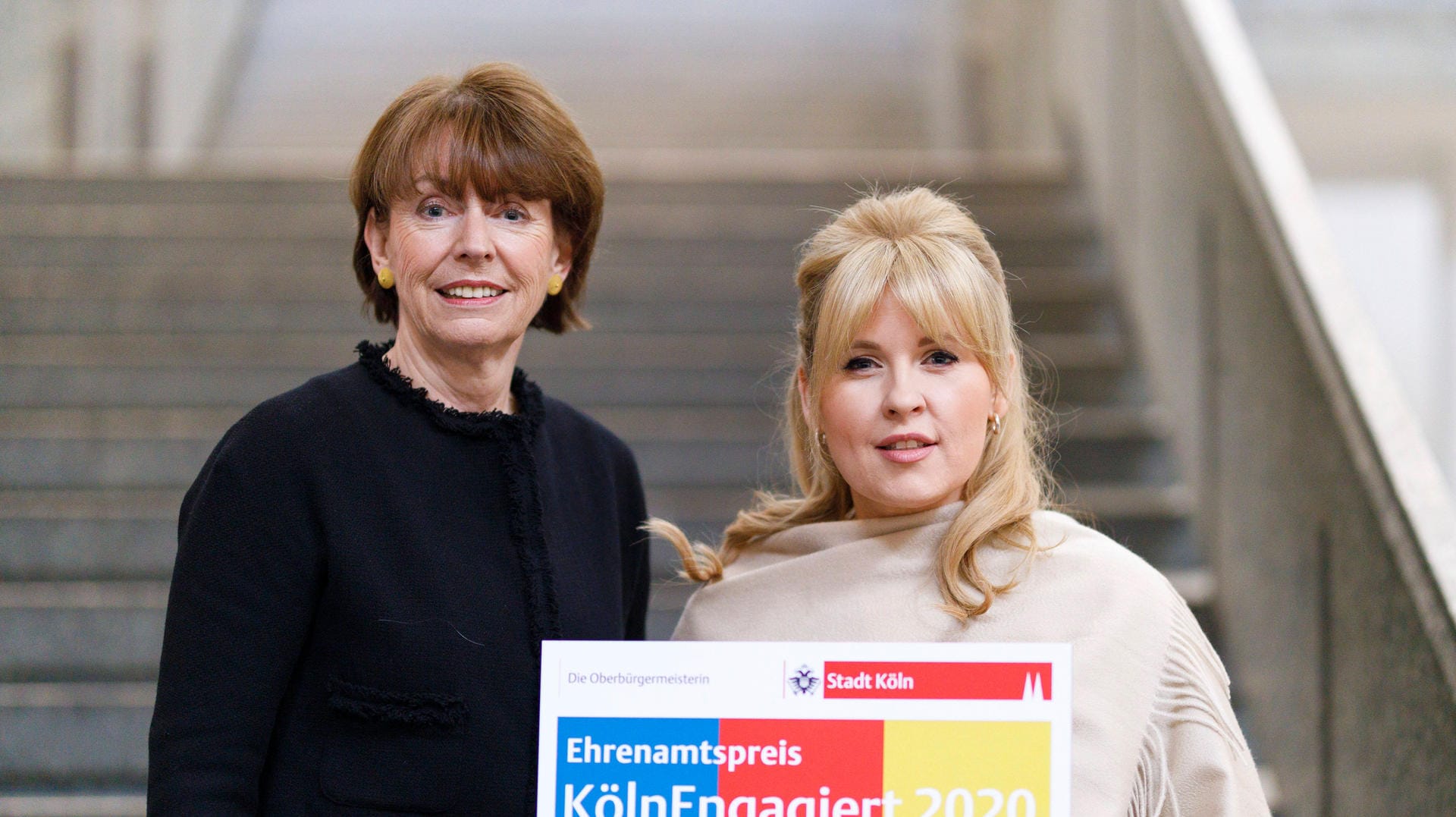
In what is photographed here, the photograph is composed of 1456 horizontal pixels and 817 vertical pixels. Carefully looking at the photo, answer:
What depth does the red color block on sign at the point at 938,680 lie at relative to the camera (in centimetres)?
142

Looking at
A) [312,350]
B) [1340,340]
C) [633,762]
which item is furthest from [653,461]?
[633,762]

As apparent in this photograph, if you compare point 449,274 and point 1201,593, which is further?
point 1201,593

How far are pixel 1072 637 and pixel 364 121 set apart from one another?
25.5 ft

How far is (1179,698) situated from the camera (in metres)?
1.60

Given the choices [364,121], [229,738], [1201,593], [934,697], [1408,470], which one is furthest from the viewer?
[364,121]

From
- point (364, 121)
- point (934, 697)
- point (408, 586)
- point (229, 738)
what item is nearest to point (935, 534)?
point (934, 697)

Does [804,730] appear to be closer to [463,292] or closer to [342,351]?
[463,292]

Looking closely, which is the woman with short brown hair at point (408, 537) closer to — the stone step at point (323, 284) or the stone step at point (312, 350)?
the stone step at point (312, 350)

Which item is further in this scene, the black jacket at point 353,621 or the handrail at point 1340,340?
the handrail at point 1340,340

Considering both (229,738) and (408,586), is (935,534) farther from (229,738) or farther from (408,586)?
(229,738)

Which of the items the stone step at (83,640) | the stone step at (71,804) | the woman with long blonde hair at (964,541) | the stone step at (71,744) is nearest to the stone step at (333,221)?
the stone step at (83,640)

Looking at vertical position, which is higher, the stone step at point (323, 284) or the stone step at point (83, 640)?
the stone step at point (323, 284)

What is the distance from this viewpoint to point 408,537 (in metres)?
1.68

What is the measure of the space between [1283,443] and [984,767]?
80.6 inches
